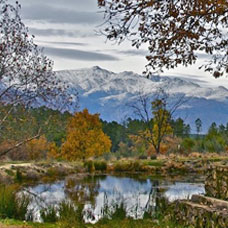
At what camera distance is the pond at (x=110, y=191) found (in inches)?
549

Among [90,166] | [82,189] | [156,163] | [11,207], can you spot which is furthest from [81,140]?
[11,207]

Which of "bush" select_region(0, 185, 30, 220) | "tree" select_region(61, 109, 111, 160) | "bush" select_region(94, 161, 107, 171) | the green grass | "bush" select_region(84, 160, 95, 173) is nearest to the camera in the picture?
"bush" select_region(0, 185, 30, 220)

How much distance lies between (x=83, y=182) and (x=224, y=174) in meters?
11.0

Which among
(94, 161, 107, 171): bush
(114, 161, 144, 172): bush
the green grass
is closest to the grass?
(94, 161, 107, 171): bush

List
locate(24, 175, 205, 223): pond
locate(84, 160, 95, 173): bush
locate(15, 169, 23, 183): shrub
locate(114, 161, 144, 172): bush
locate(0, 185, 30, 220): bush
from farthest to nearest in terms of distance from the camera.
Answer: locate(114, 161, 144, 172): bush < locate(84, 160, 95, 173): bush < locate(15, 169, 23, 183): shrub < locate(24, 175, 205, 223): pond < locate(0, 185, 30, 220): bush

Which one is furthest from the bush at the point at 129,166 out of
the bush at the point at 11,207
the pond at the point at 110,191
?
the bush at the point at 11,207

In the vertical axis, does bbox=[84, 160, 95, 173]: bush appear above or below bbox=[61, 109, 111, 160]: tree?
below

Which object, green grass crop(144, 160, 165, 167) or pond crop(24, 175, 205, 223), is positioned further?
green grass crop(144, 160, 165, 167)

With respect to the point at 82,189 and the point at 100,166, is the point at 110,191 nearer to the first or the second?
the point at 82,189

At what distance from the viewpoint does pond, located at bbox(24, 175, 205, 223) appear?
1395cm

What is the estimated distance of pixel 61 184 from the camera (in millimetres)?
18969

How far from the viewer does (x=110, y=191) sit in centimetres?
1700

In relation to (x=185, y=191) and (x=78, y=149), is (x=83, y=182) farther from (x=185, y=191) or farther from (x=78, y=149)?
(x=78, y=149)

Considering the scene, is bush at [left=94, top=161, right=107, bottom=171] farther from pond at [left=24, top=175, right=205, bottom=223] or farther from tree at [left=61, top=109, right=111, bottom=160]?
tree at [left=61, top=109, right=111, bottom=160]
